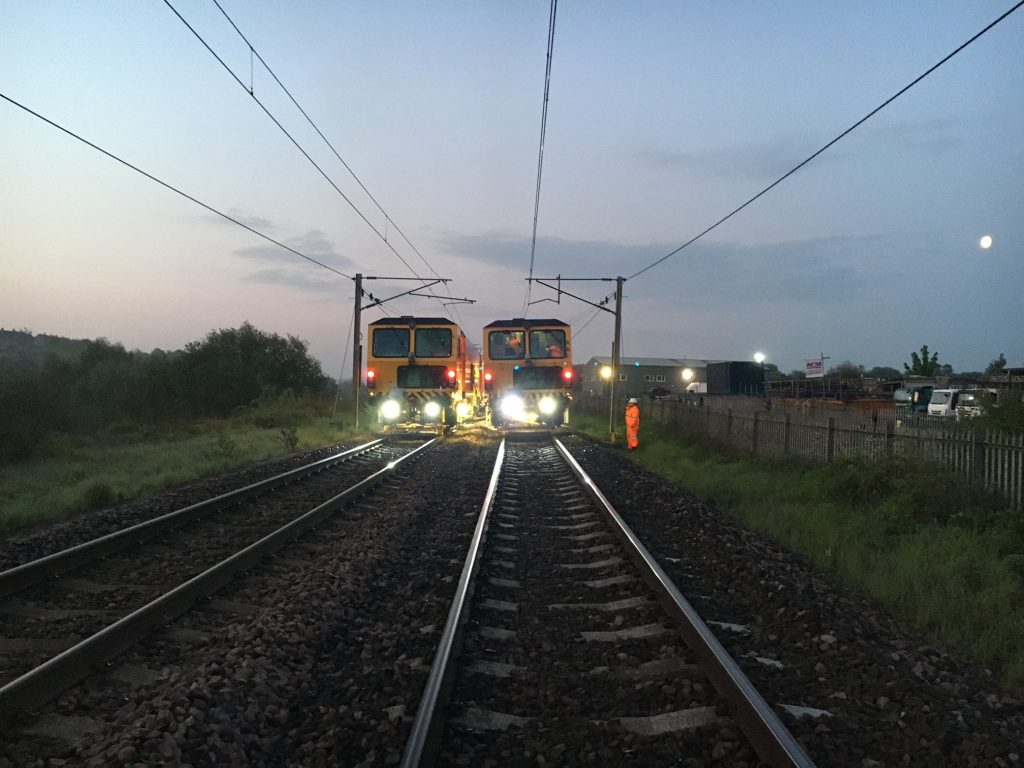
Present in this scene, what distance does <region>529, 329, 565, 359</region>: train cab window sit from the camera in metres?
31.3

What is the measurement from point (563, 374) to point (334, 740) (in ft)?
90.5

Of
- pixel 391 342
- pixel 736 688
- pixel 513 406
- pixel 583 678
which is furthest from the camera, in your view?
pixel 513 406

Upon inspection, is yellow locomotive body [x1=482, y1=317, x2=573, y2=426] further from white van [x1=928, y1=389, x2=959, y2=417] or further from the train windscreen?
white van [x1=928, y1=389, x2=959, y2=417]

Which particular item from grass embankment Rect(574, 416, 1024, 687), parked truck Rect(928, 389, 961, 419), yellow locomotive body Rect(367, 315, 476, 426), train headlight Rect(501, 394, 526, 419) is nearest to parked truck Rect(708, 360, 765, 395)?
parked truck Rect(928, 389, 961, 419)

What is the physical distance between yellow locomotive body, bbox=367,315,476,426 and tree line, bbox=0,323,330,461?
24.5 meters

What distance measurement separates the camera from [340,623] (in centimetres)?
649

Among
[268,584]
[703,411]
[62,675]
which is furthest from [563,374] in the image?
[62,675]

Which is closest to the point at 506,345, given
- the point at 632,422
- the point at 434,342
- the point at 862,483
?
the point at 434,342

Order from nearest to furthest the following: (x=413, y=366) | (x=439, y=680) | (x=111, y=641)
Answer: (x=439, y=680), (x=111, y=641), (x=413, y=366)

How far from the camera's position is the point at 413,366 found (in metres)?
29.5

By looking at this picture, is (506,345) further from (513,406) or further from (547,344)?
(513,406)

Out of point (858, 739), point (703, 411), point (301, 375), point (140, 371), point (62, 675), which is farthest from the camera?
point (301, 375)

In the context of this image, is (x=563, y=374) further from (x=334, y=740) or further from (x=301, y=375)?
(x=301, y=375)

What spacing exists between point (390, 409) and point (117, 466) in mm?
10580
